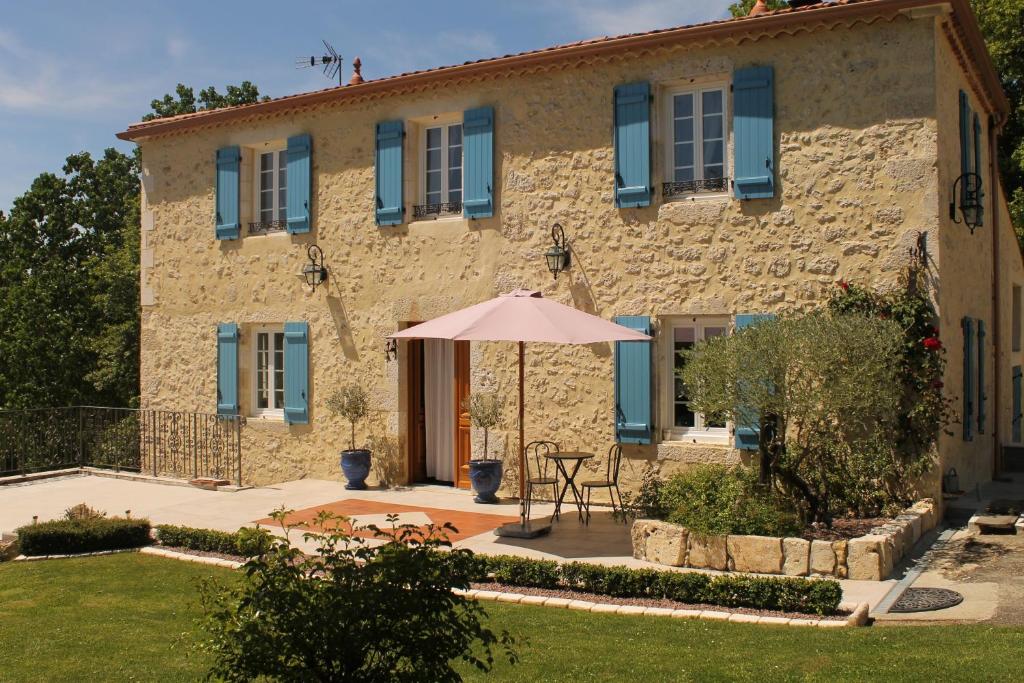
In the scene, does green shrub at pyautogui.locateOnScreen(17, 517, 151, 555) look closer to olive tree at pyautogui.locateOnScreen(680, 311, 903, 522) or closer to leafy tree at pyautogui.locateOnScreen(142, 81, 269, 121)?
olive tree at pyautogui.locateOnScreen(680, 311, 903, 522)

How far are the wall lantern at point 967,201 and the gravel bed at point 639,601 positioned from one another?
541 cm

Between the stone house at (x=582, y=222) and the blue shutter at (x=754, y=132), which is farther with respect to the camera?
the blue shutter at (x=754, y=132)

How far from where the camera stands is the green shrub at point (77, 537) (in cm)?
936

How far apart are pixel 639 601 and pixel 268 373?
8434 mm

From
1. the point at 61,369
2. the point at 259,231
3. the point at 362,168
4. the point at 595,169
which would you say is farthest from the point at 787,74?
the point at 61,369

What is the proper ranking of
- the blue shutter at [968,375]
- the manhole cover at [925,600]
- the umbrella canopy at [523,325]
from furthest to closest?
1. the blue shutter at [968,375]
2. the umbrella canopy at [523,325]
3. the manhole cover at [925,600]

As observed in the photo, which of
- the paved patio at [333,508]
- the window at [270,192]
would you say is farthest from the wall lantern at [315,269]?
the paved patio at [333,508]

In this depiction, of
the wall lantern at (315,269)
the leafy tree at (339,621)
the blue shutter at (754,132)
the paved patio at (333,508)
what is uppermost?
the blue shutter at (754,132)

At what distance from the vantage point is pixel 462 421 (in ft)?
40.4

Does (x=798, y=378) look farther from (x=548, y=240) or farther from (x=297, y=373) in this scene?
(x=297, y=373)

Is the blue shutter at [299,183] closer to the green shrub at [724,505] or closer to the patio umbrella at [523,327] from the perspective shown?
the patio umbrella at [523,327]

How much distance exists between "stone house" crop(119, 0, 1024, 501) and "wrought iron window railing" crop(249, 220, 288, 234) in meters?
0.04

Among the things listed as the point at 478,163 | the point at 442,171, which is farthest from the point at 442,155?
the point at 478,163

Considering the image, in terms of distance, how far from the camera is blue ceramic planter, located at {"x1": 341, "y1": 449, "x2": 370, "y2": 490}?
12320 mm
